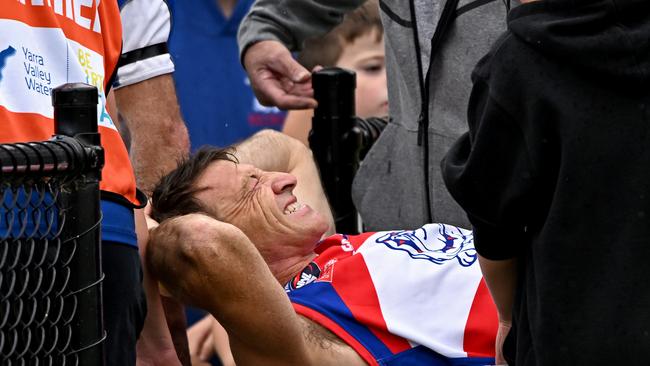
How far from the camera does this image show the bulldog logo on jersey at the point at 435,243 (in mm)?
3721

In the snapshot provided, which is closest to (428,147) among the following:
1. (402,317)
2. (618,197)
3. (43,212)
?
(402,317)

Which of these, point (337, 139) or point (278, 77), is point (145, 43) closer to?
point (278, 77)

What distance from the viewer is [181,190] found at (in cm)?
403

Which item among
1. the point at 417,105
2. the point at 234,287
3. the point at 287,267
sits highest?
the point at 417,105

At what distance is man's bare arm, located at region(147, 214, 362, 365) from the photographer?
3.10 m

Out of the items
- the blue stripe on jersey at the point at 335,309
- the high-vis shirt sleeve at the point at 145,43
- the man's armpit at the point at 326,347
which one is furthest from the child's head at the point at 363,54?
the man's armpit at the point at 326,347

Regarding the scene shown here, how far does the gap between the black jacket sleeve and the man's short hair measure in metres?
1.54

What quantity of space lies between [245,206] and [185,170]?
220 mm

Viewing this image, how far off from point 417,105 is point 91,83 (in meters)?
1.43

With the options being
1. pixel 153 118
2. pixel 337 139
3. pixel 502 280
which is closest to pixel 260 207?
pixel 153 118

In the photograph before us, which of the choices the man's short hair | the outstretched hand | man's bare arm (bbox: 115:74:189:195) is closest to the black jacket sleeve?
man's bare arm (bbox: 115:74:189:195)

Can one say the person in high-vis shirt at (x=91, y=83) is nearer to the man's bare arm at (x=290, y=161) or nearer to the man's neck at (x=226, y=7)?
the man's bare arm at (x=290, y=161)

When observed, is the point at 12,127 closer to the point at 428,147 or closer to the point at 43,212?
the point at 43,212

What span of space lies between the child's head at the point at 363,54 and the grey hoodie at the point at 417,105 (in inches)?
49.0
